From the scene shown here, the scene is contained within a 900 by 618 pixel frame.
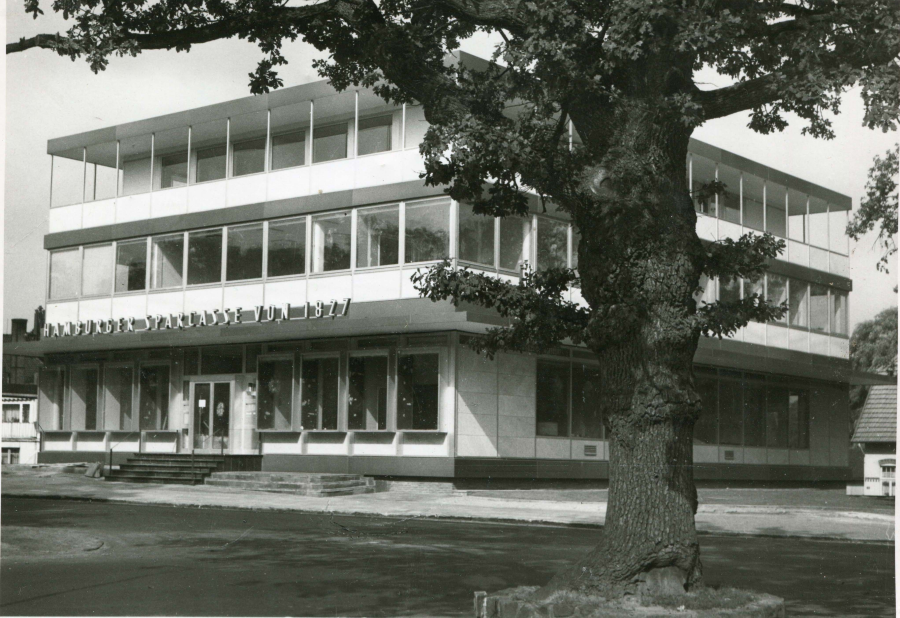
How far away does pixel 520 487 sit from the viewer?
28.4 meters

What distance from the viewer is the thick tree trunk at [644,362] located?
8258 mm

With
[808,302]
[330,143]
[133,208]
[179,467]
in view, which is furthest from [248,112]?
[808,302]

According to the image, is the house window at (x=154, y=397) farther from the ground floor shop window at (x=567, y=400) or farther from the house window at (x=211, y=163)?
the ground floor shop window at (x=567, y=400)

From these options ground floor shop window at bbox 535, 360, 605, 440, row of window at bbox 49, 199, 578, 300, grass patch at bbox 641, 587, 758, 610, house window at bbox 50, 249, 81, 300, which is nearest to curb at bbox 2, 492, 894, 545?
row of window at bbox 49, 199, 578, 300

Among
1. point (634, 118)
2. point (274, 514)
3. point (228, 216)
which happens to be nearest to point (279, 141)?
point (228, 216)

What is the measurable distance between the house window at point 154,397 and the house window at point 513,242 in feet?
37.5

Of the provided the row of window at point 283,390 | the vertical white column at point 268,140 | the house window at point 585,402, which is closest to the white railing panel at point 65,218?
the row of window at point 283,390

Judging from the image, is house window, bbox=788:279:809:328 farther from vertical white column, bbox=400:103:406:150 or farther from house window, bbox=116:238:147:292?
house window, bbox=116:238:147:292

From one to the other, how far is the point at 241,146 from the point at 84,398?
969cm

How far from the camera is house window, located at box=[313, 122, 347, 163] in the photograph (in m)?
29.7

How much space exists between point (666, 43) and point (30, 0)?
17.8 feet

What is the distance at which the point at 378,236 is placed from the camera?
2817 centimetres

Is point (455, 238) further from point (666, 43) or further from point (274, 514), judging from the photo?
point (666, 43)

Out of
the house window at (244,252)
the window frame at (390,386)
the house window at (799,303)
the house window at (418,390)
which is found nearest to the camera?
the house window at (418,390)
